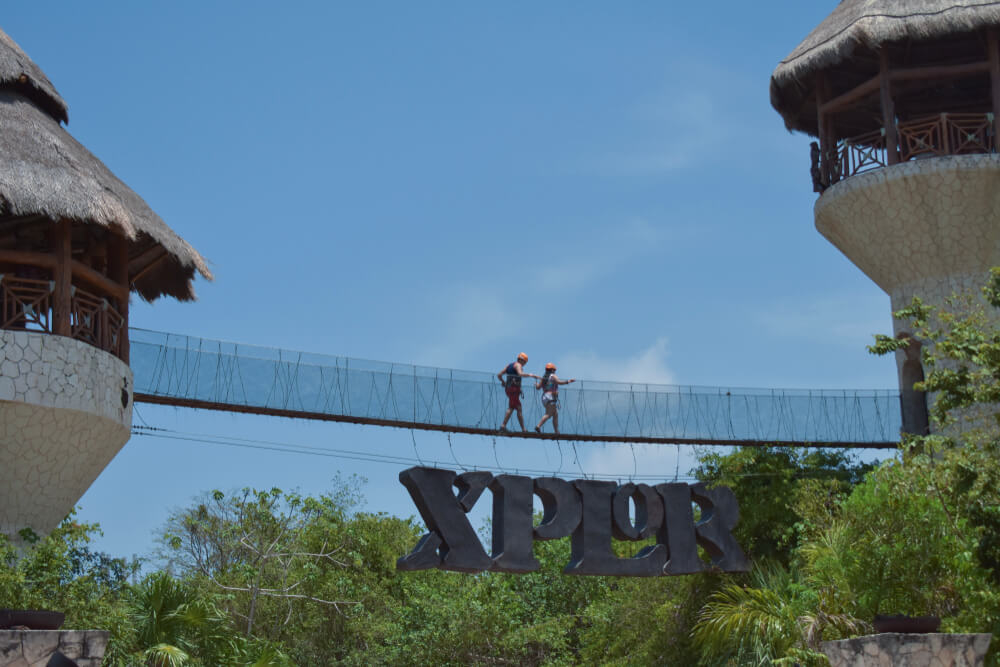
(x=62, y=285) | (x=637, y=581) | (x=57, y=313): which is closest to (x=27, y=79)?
(x=62, y=285)

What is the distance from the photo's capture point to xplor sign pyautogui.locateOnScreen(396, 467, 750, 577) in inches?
734

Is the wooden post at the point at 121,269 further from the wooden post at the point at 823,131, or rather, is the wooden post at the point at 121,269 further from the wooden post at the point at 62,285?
the wooden post at the point at 823,131

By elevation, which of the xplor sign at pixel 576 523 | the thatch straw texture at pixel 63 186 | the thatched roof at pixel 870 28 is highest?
the thatched roof at pixel 870 28

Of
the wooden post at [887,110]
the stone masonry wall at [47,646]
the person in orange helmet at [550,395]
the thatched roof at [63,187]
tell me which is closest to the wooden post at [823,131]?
the wooden post at [887,110]

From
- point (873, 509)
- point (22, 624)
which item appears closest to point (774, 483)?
point (873, 509)

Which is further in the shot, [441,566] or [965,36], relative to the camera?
[965,36]

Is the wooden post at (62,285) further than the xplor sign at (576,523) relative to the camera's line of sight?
Yes

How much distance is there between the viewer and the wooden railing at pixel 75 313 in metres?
19.1

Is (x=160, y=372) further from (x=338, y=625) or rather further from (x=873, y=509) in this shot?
(x=873, y=509)

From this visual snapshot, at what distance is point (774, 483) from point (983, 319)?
26.7 ft

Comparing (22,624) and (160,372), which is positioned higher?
(160,372)

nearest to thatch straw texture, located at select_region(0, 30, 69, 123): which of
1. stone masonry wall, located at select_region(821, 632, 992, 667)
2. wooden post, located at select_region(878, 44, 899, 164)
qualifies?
wooden post, located at select_region(878, 44, 899, 164)

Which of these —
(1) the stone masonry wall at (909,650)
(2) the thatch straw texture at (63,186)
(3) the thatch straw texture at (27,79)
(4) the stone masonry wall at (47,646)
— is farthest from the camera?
(3) the thatch straw texture at (27,79)

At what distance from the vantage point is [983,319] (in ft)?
Answer: 56.4
